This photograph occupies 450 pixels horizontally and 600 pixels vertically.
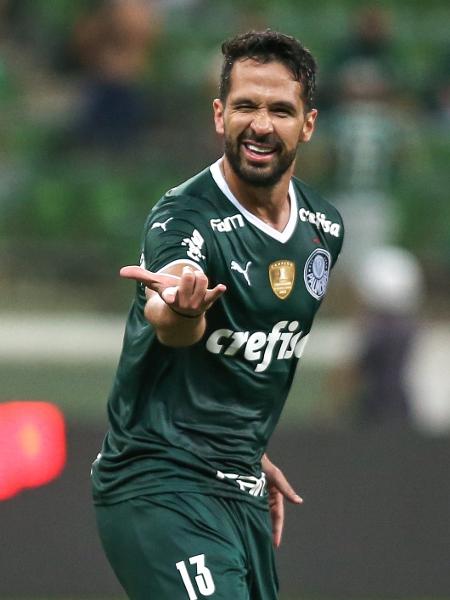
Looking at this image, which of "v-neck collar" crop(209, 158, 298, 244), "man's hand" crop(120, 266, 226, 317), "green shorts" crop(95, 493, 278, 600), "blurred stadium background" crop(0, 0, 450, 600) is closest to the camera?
"man's hand" crop(120, 266, 226, 317)

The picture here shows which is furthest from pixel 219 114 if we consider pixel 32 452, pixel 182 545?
pixel 32 452

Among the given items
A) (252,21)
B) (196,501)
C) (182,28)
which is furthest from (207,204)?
(182,28)

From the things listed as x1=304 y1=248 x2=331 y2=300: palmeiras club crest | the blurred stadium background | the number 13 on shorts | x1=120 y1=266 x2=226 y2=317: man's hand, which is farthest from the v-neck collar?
the blurred stadium background

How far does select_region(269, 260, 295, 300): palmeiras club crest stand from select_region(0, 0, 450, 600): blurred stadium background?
4470mm

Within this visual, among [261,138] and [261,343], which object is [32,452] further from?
[261,138]

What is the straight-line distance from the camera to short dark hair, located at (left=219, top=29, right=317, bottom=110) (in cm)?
420

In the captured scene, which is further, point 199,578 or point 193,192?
point 193,192

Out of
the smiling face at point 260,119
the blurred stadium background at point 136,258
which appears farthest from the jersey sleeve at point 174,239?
the blurred stadium background at point 136,258

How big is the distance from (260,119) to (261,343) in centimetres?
67

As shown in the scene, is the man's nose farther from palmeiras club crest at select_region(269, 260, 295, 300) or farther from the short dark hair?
palmeiras club crest at select_region(269, 260, 295, 300)

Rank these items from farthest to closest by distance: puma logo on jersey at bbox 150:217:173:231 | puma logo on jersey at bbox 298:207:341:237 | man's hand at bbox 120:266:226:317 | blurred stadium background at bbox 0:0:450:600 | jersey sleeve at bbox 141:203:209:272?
blurred stadium background at bbox 0:0:450:600 → puma logo on jersey at bbox 298:207:341:237 → puma logo on jersey at bbox 150:217:173:231 → jersey sleeve at bbox 141:203:209:272 → man's hand at bbox 120:266:226:317

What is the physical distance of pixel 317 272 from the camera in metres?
4.48

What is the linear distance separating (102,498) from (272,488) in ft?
2.23

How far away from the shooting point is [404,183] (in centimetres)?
1100
